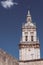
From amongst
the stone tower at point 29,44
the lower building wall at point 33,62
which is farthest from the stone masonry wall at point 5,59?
the stone tower at point 29,44

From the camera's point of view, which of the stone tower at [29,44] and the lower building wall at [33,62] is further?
the stone tower at [29,44]

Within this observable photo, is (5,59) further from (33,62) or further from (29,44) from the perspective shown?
(29,44)

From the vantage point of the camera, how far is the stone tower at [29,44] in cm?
7694

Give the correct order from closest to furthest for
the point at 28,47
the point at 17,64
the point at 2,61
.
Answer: the point at 2,61 < the point at 17,64 < the point at 28,47

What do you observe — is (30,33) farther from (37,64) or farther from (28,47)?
(37,64)

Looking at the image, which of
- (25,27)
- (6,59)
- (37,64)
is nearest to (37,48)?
(25,27)

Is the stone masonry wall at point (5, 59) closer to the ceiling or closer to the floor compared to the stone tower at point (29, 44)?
closer to the floor

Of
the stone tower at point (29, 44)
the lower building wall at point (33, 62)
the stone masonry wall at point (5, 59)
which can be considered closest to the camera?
the stone masonry wall at point (5, 59)

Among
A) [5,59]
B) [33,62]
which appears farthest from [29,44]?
[5,59]

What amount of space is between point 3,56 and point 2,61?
64 centimetres

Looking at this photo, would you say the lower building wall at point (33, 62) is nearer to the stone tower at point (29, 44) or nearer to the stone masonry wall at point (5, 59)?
the stone masonry wall at point (5, 59)

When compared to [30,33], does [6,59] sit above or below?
below

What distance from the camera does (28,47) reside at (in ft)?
253

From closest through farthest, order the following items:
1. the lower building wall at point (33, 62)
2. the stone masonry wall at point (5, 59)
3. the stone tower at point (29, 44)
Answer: the stone masonry wall at point (5, 59), the lower building wall at point (33, 62), the stone tower at point (29, 44)
